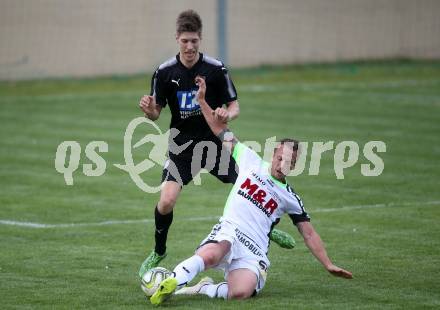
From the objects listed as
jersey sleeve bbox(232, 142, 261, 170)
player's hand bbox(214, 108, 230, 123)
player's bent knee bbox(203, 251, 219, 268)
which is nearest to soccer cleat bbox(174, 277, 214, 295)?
player's bent knee bbox(203, 251, 219, 268)

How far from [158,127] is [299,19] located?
13.3 meters

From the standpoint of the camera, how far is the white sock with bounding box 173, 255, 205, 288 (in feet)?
25.5

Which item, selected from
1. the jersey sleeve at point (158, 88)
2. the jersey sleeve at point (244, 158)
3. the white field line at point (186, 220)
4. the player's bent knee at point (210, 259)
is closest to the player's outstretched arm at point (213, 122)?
the jersey sleeve at point (244, 158)

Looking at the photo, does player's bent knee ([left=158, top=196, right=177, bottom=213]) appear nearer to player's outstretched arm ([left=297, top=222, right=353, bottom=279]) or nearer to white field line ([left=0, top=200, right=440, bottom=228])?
player's outstretched arm ([left=297, top=222, right=353, bottom=279])

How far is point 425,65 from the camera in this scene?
30844 mm

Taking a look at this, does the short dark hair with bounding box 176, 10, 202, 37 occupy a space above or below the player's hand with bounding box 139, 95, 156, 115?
above

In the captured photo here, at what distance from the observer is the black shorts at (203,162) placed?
9.40 metres

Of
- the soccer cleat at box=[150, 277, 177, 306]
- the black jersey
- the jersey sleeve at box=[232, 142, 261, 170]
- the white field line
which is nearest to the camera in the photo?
the soccer cleat at box=[150, 277, 177, 306]

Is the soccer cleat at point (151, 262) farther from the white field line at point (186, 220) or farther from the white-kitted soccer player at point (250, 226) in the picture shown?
the white field line at point (186, 220)

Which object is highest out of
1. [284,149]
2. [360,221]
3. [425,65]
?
[284,149]

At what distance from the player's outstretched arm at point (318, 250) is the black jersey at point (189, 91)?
160cm

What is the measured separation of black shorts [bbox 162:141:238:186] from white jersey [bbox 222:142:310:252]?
896mm

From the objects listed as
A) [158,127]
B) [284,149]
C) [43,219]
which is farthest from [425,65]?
[284,149]

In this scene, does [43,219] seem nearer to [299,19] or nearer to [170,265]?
[170,265]
